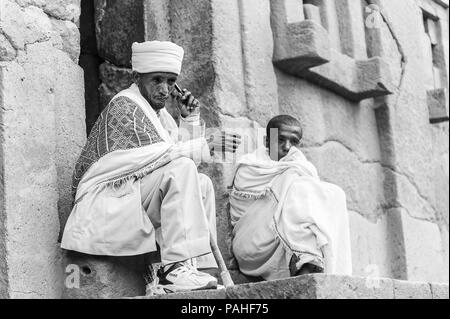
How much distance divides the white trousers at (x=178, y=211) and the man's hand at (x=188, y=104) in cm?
73

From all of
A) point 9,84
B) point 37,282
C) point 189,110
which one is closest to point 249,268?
point 189,110

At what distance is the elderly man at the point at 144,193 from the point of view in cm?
548

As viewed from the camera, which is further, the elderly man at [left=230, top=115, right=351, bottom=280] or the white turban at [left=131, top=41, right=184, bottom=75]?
the elderly man at [left=230, top=115, right=351, bottom=280]

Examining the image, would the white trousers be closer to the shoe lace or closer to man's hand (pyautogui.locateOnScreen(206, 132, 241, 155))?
the shoe lace

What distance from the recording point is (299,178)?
6.45 meters

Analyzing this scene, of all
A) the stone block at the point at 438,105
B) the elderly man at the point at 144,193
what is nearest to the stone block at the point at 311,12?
the stone block at the point at 438,105

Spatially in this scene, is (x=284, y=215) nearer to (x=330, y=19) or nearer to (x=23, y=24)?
(x=23, y=24)

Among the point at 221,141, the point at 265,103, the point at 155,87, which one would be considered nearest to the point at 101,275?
the point at 221,141

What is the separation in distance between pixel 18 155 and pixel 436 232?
14.8 ft

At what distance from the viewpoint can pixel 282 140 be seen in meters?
6.68

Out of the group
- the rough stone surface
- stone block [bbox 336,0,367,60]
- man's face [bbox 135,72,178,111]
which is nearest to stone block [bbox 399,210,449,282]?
stone block [bbox 336,0,367,60]

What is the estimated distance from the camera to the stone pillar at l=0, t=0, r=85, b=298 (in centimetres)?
554

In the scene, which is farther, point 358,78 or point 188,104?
point 358,78

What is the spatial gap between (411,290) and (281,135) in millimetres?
1570
